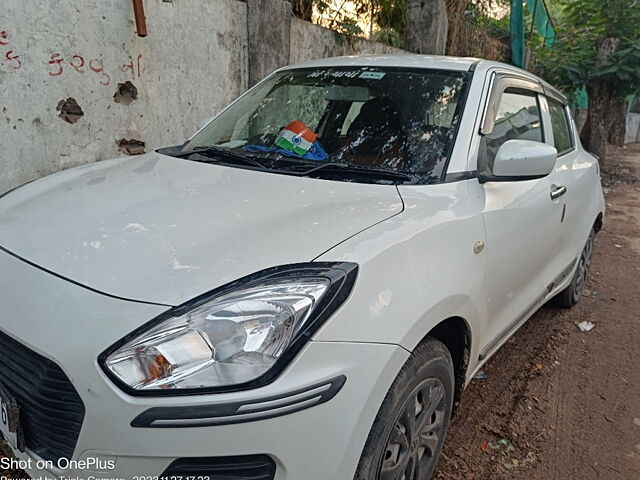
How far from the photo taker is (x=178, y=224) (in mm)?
1666

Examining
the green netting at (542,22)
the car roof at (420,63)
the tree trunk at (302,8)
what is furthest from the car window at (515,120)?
the green netting at (542,22)

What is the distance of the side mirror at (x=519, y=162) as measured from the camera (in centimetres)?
209

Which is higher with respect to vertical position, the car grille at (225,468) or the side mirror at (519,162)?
the side mirror at (519,162)

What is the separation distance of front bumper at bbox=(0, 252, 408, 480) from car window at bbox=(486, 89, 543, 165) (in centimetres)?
143

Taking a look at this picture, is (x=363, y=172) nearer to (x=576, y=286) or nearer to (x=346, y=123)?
(x=346, y=123)

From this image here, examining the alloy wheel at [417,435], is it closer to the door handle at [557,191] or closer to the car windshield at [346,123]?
the car windshield at [346,123]

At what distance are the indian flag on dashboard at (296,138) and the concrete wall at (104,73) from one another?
2.10 m

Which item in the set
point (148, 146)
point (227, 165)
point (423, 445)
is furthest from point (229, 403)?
point (148, 146)

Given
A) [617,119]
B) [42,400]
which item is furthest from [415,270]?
[617,119]

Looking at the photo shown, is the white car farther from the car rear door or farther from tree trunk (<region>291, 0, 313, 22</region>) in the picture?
tree trunk (<region>291, 0, 313, 22</region>)

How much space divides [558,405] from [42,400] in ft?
8.20

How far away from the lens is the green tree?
892 centimetres

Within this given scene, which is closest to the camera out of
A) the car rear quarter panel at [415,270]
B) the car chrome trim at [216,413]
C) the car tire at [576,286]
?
the car chrome trim at [216,413]

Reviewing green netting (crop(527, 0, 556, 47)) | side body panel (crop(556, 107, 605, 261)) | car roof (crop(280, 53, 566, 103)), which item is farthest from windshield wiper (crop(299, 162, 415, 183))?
green netting (crop(527, 0, 556, 47))
